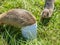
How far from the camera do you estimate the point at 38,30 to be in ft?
11.9

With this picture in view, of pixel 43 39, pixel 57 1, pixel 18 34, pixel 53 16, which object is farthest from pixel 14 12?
pixel 57 1

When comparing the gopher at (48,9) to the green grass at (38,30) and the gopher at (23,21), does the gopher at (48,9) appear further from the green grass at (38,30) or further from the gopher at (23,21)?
the gopher at (23,21)

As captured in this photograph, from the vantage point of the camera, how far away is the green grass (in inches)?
133

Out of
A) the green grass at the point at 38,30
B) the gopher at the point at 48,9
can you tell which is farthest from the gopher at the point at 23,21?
the gopher at the point at 48,9

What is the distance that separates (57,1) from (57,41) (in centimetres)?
113

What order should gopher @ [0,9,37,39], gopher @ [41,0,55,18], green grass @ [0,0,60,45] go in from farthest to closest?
gopher @ [41,0,55,18] < green grass @ [0,0,60,45] < gopher @ [0,9,37,39]

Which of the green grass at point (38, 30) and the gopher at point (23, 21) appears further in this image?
the green grass at point (38, 30)

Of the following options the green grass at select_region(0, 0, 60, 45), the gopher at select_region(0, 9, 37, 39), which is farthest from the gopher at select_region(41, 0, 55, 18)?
the gopher at select_region(0, 9, 37, 39)

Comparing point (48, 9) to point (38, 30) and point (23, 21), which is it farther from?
point (23, 21)

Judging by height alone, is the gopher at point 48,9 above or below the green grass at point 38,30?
above

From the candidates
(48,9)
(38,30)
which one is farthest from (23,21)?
(48,9)

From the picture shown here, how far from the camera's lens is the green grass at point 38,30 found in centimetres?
337

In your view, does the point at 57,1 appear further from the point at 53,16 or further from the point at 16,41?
the point at 16,41

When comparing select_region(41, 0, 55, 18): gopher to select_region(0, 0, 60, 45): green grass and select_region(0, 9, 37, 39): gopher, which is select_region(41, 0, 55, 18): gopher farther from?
select_region(0, 9, 37, 39): gopher
